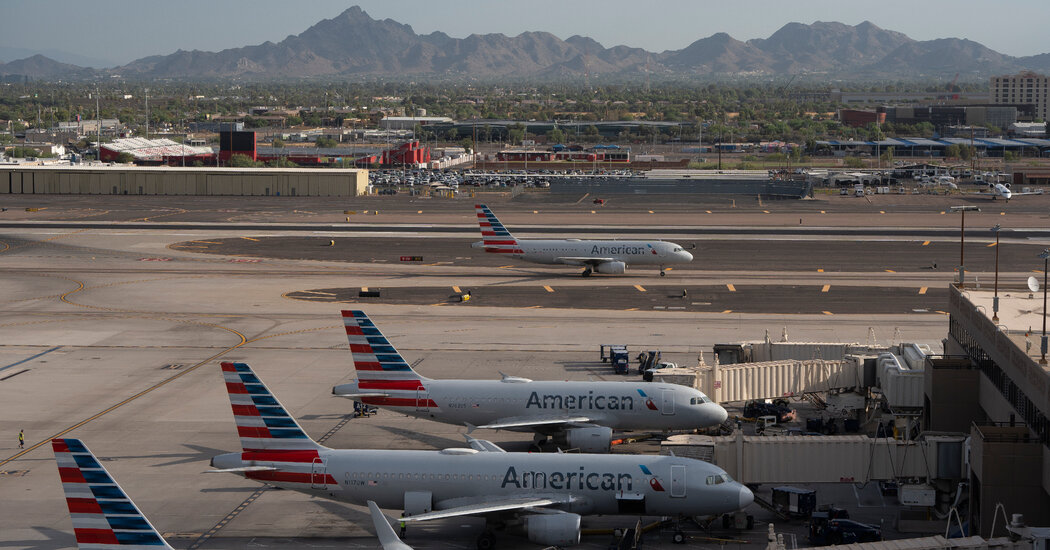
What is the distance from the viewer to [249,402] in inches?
1674

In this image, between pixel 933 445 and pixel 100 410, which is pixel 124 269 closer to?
pixel 100 410

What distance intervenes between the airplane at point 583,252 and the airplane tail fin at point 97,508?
73226mm

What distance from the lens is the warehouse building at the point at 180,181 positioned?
18362 cm

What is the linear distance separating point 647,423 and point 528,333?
3020 cm

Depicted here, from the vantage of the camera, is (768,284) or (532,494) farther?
(768,284)

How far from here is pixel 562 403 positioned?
2088 inches

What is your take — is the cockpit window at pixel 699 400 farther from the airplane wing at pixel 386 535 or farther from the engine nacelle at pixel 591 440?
the airplane wing at pixel 386 535

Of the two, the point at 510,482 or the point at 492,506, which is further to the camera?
the point at 510,482

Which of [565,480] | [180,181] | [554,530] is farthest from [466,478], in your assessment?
[180,181]

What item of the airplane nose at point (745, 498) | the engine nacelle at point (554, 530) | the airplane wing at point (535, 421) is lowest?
the engine nacelle at point (554, 530)

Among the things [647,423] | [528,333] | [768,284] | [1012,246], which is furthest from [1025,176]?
[647,423]

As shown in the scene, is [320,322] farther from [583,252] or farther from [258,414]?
[258,414]

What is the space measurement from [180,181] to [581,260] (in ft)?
331

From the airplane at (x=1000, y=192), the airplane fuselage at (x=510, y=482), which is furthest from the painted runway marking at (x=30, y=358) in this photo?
the airplane at (x=1000, y=192)
